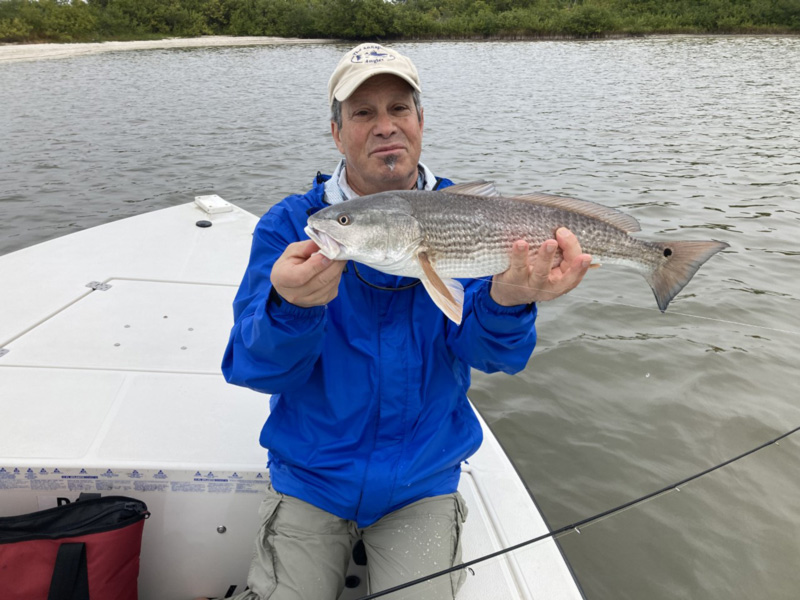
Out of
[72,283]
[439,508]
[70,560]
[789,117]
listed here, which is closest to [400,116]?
[439,508]

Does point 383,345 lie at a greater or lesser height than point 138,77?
greater

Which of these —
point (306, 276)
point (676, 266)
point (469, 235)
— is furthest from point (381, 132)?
point (676, 266)

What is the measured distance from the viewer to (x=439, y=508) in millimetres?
2479

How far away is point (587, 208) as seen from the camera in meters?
2.46

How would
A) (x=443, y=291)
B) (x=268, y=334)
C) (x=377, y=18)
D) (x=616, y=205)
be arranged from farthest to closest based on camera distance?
(x=377, y=18) < (x=616, y=205) < (x=443, y=291) < (x=268, y=334)

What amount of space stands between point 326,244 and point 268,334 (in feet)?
1.40

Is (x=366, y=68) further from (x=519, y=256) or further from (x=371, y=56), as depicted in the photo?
(x=519, y=256)

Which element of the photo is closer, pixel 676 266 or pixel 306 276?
pixel 306 276

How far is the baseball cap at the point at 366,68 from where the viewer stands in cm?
247

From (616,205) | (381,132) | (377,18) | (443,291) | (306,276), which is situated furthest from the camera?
(377,18)

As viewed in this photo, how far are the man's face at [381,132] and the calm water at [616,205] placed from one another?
2.98 meters

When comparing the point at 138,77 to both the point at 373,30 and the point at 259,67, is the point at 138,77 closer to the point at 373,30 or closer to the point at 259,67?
the point at 259,67

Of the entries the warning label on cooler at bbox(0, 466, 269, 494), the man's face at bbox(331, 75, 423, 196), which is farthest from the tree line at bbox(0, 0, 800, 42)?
the man's face at bbox(331, 75, 423, 196)

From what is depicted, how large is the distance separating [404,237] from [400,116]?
2.39ft
